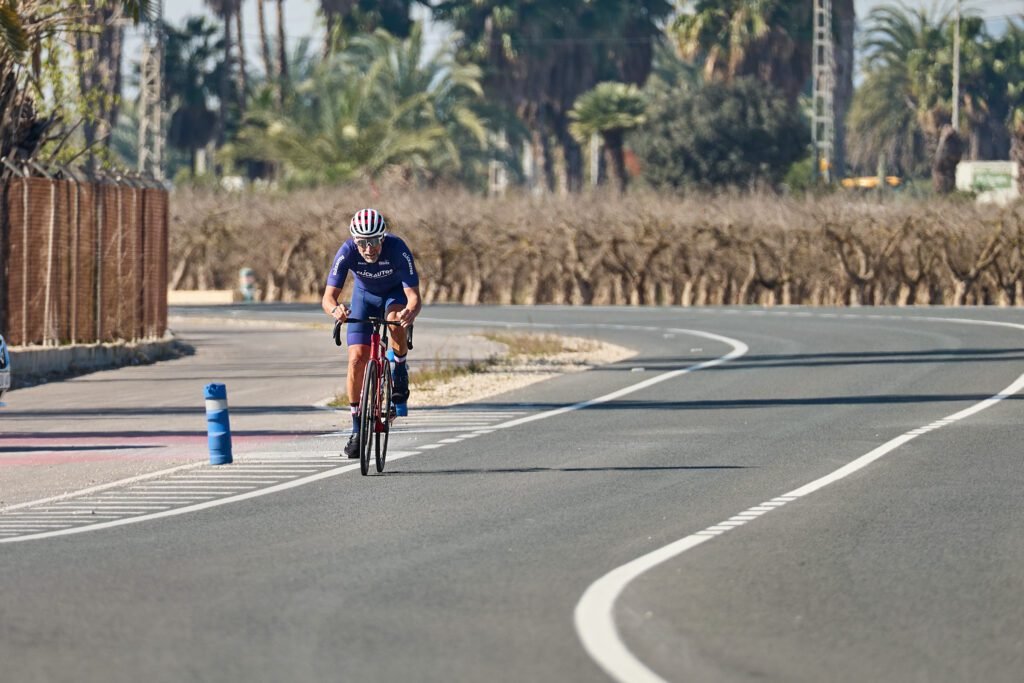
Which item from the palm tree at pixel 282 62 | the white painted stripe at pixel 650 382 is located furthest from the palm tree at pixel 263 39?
the white painted stripe at pixel 650 382

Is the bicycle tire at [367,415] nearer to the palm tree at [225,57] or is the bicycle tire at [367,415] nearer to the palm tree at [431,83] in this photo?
the palm tree at [431,83]

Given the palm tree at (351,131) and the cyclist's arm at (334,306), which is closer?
the cyclist's arm at (334,306)

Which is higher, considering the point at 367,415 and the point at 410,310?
the point at 410,310

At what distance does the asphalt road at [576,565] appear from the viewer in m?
7.09

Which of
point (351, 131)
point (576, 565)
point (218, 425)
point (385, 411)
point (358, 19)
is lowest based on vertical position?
point (576, 565)

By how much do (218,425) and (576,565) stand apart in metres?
5.47

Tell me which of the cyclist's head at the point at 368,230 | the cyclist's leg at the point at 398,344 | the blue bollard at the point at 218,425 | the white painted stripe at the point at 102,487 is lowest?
the white painted stripe at the point at 102,487

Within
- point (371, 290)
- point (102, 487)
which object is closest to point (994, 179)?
point (371, 290)

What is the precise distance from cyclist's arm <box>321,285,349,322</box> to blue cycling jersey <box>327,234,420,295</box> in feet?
0.19

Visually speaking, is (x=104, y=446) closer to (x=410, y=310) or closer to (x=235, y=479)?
(x=235, y=479)

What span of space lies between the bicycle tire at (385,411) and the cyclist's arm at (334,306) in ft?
1.64

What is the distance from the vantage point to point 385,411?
13.6 m

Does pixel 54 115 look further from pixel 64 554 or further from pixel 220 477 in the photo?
pixel 64 554

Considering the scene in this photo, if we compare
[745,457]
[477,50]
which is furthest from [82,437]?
[477,50]
